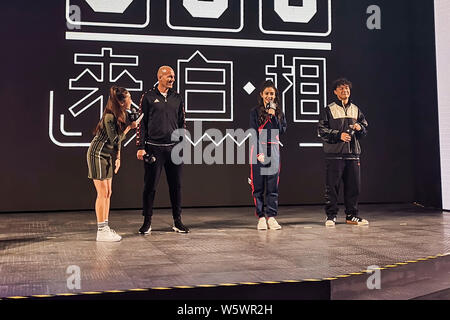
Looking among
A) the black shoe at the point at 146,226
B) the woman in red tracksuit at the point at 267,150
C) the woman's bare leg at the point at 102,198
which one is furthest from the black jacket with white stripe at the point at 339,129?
the woman's bare leg at the point at 102,198

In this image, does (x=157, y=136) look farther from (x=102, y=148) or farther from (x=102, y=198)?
(x=102, y=198)

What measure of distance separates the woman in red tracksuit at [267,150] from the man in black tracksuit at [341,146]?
0.53m

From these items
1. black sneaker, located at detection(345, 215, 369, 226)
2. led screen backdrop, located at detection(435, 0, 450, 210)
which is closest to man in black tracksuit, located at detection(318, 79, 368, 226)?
black sneaker, located at detection(345, 215, 369, 226)

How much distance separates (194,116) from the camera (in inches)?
240

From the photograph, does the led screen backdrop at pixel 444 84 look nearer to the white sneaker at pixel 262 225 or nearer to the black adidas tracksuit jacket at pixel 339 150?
the black adidas tracksuit jacket at pixel 339 150

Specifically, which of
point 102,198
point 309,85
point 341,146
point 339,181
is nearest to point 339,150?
point 341,146

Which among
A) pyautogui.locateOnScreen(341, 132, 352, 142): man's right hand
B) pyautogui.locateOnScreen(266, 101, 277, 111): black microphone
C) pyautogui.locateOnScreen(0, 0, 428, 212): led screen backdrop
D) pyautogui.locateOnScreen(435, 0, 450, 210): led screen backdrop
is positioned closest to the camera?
pyautogui.locateOnScreen(266, 101, 277, 111): black microphone

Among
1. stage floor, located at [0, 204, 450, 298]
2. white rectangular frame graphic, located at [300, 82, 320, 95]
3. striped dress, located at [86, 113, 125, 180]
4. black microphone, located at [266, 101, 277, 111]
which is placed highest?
white rectangular frame graphic, located at [300, 82, 320, 95]

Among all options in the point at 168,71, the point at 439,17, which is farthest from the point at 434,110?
the point at 168,71

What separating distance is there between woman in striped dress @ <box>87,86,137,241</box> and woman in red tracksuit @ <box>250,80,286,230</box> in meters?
1.23

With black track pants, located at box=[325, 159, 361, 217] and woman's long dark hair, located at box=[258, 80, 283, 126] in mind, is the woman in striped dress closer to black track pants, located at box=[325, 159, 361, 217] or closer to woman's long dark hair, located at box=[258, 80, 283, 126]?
woman's long dark hair, located at box=[258, 80, 283, 126]

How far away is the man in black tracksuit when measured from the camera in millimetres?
4570

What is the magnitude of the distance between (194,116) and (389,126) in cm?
270

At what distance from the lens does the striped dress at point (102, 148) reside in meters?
3.57
